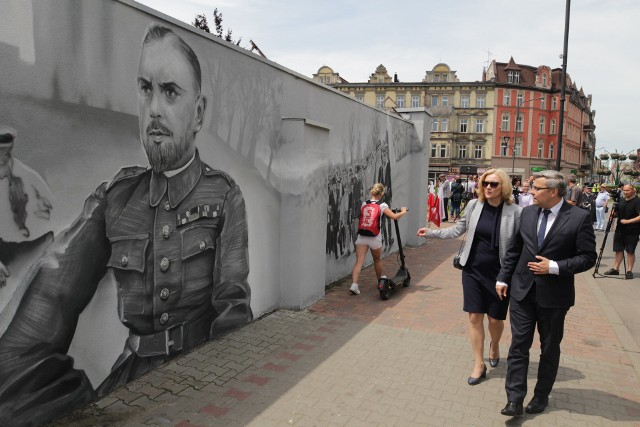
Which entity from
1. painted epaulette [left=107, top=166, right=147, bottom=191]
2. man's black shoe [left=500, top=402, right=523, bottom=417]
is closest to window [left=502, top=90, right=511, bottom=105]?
man's black shoe [left=500, top=402, right=523, bottom=417]

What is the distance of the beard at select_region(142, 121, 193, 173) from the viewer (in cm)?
423

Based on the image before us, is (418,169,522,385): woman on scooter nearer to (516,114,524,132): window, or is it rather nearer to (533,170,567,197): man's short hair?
(533,170,567,197): man's short hair

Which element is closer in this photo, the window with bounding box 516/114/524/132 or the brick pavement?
the brick pavement

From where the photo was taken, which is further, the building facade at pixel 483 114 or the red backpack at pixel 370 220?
the building facade at pixel 483 114

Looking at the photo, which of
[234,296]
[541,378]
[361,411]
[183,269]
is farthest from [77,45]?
[541,378]

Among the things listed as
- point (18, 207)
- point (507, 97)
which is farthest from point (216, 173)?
point (507, 97)

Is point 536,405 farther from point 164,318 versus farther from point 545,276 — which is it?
point 164,318

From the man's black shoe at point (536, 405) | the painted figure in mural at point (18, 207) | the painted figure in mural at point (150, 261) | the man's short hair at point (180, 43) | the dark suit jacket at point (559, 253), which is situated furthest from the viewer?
the man's short hair at point (180, 43)

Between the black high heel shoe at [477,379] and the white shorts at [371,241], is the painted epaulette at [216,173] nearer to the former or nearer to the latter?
the white shorts at [371,241]

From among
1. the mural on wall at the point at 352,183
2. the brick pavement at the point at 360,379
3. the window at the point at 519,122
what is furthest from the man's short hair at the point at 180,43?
the window at the point at 519,122

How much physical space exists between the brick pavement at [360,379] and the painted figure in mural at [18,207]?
4.36 ft

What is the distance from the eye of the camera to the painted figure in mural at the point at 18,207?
10.1 ft

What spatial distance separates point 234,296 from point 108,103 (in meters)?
2.68

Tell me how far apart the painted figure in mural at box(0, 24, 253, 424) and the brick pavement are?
259 millimetres
